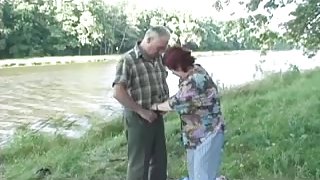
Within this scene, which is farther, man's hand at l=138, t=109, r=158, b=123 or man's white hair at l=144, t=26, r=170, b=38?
man's hand at l=138, t=109, r=158, b=123

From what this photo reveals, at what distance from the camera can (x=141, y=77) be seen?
4336 mm

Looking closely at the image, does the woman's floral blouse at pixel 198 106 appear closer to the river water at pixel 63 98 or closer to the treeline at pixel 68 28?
the river water at pixel 63 98

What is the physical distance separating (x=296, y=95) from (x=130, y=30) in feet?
180

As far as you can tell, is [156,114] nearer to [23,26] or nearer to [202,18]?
[202,18]

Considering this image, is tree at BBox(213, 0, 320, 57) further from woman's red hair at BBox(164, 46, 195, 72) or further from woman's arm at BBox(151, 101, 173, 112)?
woman's red hair at BBox(164, 46, 195, 72)

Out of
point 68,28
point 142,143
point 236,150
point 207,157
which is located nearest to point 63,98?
point 236,150

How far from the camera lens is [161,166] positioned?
4691 mm

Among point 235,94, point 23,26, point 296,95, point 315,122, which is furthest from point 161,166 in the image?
point 23,26

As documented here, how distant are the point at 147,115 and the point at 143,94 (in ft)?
0.57

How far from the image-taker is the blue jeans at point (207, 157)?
384 cm

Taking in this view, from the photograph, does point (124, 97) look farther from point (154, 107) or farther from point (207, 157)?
point (207, 157)

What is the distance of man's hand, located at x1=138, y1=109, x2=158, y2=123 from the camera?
4289 mm

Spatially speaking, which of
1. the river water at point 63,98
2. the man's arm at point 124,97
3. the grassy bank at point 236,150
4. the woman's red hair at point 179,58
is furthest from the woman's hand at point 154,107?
the river water at point 63,98

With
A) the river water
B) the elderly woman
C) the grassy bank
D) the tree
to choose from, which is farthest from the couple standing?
the river water
